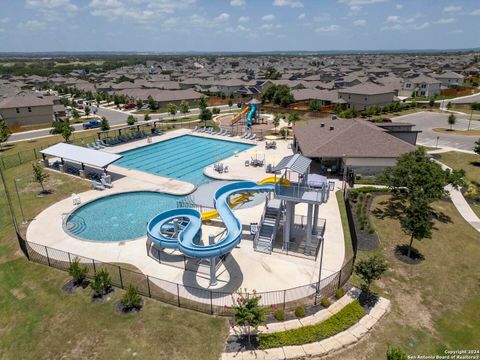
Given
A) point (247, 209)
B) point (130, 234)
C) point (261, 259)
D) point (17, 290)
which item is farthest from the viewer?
point (247, 209)

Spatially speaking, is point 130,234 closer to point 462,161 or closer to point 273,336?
point 273,336

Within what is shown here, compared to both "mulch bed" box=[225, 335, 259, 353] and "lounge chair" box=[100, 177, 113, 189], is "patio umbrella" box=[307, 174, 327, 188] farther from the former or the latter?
"lounge chair" box=[100, 177, 113, 189]

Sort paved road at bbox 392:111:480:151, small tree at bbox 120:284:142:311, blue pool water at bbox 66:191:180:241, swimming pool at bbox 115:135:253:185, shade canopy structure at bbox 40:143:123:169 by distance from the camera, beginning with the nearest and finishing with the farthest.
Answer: small tree at bbox 120:284:142:311
blue pool water at bbox 66:191:180:241
shade canopy structure at bbox 40:143:123:169
swimming pool at bbox 115:135:253:185
paved road at bbox 392:111:480:151

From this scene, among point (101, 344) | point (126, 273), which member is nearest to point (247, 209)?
point (126, 273)

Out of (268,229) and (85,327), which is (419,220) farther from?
(85,327)

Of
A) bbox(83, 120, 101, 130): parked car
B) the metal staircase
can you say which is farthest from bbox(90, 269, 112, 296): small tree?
bbox(83, 120, 101, 130): parked car

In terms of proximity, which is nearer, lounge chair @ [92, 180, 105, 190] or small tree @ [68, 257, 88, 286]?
small tree @ [68, 257, 88, 286]

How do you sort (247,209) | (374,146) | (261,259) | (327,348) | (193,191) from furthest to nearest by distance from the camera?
1. (374,146)
2. (193,191)
3. (247,209)
4. (261,259)
5. (327,348)
